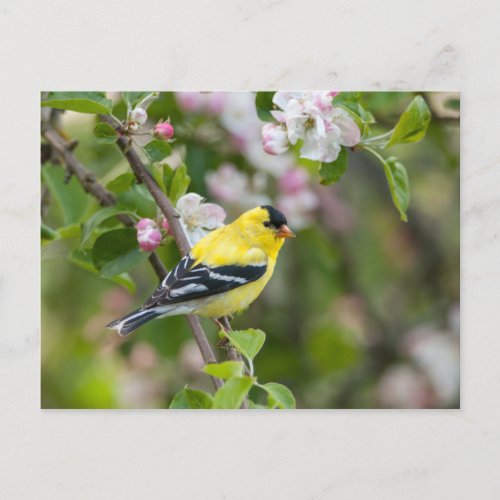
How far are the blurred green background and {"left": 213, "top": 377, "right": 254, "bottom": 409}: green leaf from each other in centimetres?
27

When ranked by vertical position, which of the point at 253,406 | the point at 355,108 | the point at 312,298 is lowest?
the point at 253,406

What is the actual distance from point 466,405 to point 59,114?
1.38 m

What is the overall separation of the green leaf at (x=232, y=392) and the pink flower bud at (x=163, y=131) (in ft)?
2.04

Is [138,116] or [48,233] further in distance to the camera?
[48,233]

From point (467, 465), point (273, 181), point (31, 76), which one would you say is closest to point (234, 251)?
point (273, 181)

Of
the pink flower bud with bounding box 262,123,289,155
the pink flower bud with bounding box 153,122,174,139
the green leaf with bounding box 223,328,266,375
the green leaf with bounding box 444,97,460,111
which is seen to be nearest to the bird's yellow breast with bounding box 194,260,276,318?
the green leaf with bounding box 223,328,266,375

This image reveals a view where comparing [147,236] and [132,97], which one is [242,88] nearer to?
[132,97]

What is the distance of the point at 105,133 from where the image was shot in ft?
6.92

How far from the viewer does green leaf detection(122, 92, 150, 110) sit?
7.22 feet

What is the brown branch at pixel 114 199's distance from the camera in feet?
7.02

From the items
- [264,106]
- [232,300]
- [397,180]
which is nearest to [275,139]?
[264,106]

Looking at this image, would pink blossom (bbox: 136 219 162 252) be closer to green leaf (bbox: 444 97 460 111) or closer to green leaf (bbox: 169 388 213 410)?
green leaf (bbox: 169 388 213 410)

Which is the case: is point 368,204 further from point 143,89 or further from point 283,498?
point 283,498

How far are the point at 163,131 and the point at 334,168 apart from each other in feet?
1.44
